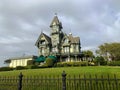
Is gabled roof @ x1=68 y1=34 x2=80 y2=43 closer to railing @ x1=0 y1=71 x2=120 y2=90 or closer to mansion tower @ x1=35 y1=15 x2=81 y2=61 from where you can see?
mansion tower @ x1=35 y1=15 x2=81 y2=61

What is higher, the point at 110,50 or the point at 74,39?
the point at 74,39

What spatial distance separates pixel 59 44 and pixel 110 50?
734 inches

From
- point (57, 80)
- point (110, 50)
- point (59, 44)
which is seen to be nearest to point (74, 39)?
point (59, 44)

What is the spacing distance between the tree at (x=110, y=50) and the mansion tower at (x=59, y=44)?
12.7 m

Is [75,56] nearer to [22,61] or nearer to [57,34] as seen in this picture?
[57,34]

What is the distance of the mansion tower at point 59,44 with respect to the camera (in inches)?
2325

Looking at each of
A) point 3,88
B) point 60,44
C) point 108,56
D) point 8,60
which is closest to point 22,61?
point 8,60

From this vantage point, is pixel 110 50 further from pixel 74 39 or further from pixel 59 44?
pixel 59 44

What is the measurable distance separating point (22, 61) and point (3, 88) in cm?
4997

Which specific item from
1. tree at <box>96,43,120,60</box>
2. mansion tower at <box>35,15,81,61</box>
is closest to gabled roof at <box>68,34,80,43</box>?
mansion tower at <box>35,15,81,61</box>

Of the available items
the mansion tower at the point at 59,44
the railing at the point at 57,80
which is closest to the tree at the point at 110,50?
the mansion tower at the point at 59,44

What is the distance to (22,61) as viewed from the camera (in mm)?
64625

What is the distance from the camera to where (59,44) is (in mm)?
61438

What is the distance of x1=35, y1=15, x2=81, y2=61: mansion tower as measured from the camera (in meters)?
59.1
